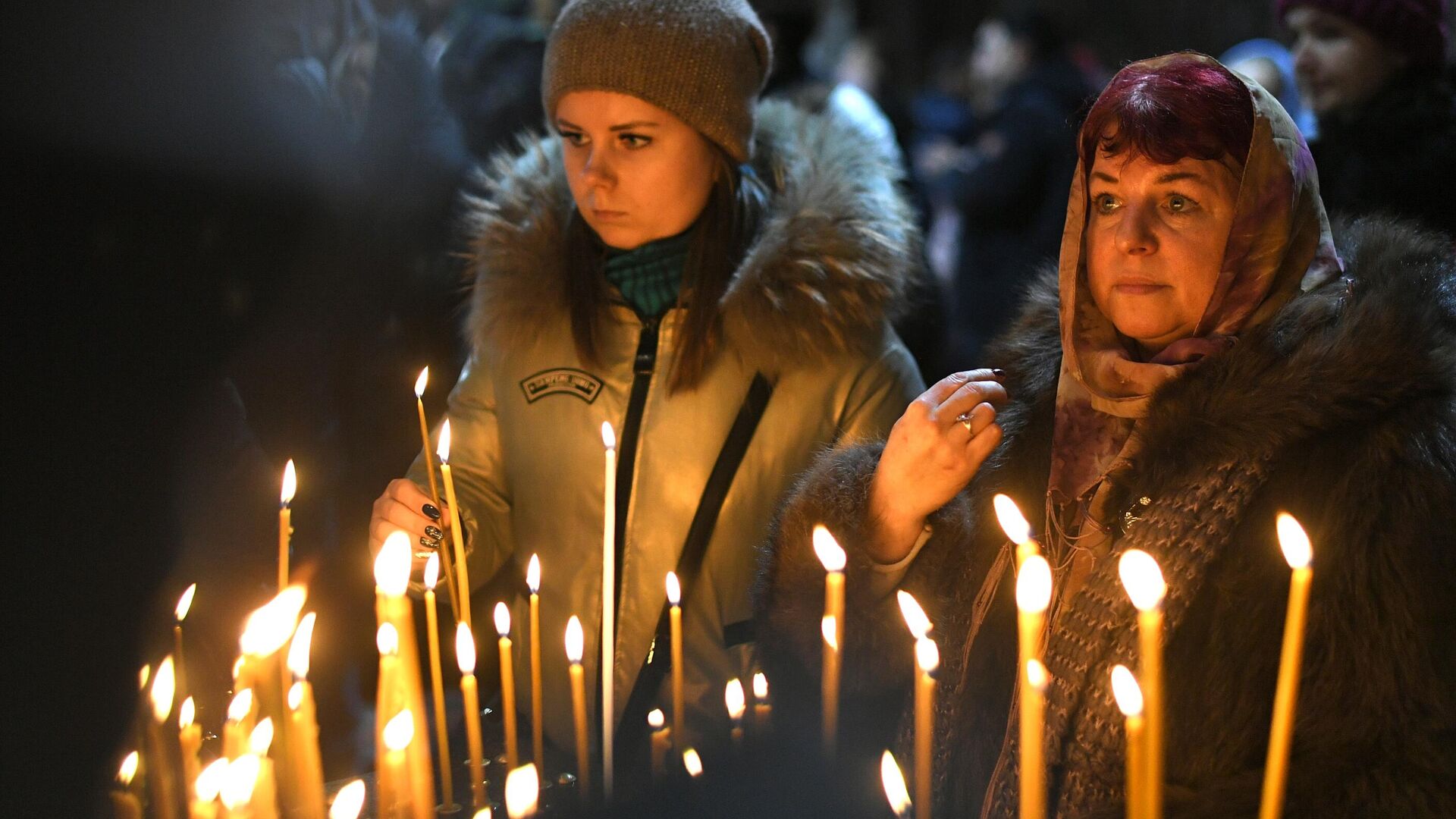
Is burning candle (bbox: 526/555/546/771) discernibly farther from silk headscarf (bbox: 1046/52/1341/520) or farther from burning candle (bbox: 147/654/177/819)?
silk headscarf (bbox: 1046/52/1341/520)

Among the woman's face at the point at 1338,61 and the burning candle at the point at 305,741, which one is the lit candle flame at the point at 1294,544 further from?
the woman's face at the point at 1338,61

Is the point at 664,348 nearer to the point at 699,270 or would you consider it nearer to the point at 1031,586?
the point at 699,270

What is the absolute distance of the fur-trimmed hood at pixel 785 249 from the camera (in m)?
2.13

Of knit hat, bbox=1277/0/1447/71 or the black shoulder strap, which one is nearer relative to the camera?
the black shoulder strap

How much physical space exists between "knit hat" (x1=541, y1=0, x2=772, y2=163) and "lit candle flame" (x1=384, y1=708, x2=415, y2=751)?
1.35 m

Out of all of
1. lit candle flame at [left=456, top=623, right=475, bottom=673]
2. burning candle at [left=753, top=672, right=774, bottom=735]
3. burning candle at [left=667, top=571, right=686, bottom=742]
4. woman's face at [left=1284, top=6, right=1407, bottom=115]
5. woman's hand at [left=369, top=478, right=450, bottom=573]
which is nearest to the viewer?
lit candle flame at [left=456, top=623, right=475, bottom=673]

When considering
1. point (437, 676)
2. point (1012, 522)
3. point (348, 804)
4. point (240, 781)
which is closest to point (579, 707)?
point (437, 676)

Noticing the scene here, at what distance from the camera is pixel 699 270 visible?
2219 millimetres

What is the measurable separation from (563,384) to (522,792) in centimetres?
113

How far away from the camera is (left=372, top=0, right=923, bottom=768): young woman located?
214 centimetres

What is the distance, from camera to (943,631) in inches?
70.3

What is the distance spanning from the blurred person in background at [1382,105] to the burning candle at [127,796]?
2.65 meters

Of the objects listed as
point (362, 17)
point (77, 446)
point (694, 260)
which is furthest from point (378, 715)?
point (362, 17)

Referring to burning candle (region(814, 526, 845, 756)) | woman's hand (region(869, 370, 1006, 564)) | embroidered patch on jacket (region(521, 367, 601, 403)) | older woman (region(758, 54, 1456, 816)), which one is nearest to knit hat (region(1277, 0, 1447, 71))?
older woman (region(758, 54, 1456, 816))
